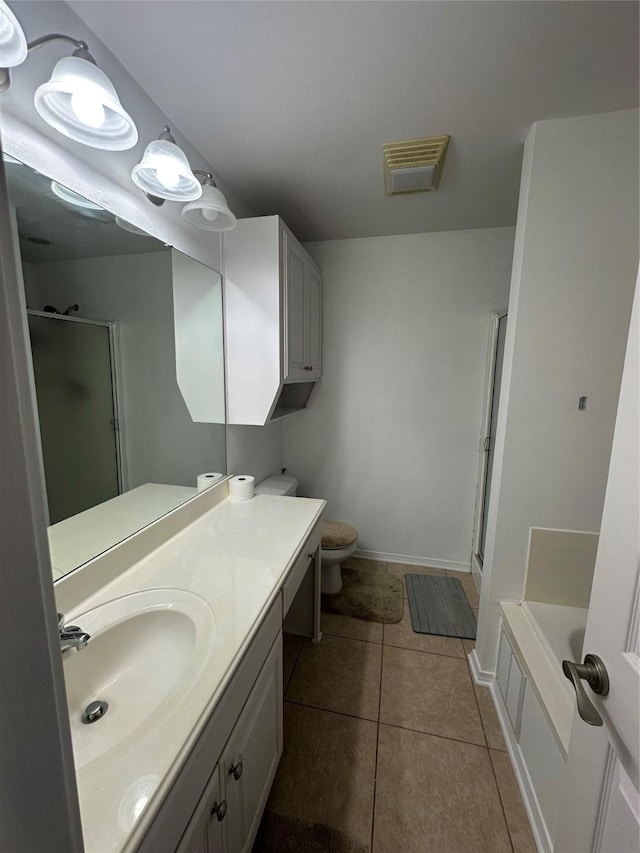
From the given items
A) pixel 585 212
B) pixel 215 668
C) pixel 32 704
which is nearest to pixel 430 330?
pixel 585 212

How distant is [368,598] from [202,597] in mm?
1547

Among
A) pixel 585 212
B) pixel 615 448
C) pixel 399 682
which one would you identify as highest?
pixel 585 212

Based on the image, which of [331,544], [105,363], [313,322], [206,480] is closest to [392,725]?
[331,544]

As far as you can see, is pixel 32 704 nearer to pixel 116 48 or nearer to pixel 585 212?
pixel 116 48

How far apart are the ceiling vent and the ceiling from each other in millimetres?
43

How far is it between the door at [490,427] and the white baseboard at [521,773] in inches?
30.6

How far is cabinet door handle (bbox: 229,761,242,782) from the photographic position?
0.81 metres

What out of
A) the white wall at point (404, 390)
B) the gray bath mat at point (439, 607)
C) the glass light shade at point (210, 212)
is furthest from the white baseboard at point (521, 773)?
the glass light shade at point (210, 212)

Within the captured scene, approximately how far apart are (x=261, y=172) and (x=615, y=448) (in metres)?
1.82

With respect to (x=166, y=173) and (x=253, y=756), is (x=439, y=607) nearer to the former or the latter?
(x=253, y=756)

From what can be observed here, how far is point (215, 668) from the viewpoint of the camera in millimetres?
A: 760

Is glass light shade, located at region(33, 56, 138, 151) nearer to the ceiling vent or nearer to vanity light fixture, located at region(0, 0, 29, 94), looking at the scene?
vanity light fixture, located at region(0, 0, 29, 94)

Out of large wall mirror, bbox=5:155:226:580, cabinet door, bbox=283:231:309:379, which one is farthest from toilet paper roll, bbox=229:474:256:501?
cabinet door, bbox=283:231:309:379

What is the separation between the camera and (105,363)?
109cm
